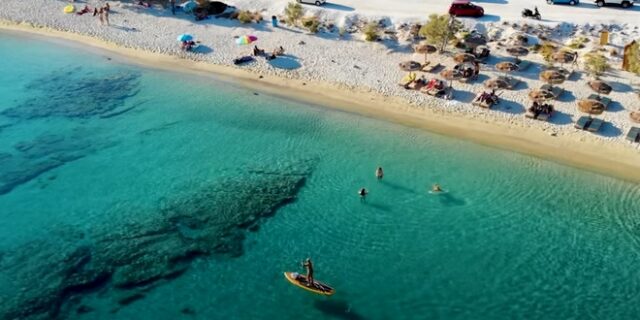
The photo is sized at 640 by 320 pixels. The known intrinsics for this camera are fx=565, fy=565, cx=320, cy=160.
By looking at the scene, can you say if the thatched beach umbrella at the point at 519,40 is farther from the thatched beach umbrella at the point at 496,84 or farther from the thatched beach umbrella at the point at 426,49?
the thatched beach umbrella at the point at 496,84

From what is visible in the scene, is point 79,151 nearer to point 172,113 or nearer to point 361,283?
point 172,113

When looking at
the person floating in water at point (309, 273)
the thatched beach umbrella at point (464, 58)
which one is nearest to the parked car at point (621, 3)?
the thatched beach umbrella at point (464, 58)

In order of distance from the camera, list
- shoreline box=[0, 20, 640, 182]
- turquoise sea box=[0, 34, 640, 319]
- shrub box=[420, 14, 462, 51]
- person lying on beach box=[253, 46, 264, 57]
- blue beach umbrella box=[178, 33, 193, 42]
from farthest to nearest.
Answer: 1. blue beach umbrella box=[178, 33, 193, 42]
2. person lying on beach box=[253, 46, 264, 57]
3. shrub box=[420, 14, 462, 51]
4. shoreline box=[0, 20, 640, 182]
5. turquoise sea box=[0, 34, 640, 319]

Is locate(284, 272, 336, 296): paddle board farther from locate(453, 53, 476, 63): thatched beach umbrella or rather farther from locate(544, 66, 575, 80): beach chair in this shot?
locate(544, 66, 575, 80): beach chair

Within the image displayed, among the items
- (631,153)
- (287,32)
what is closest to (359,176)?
(631,153)

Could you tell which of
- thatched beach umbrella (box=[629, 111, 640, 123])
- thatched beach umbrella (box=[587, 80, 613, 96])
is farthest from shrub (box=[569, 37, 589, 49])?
thatched beach umbrella (box=[629, 111, 640, 123])

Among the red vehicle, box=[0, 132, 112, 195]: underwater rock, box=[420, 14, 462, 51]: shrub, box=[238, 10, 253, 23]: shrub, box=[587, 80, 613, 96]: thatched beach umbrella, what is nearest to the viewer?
box=[0, 132, 112, 195]: underwater rock
